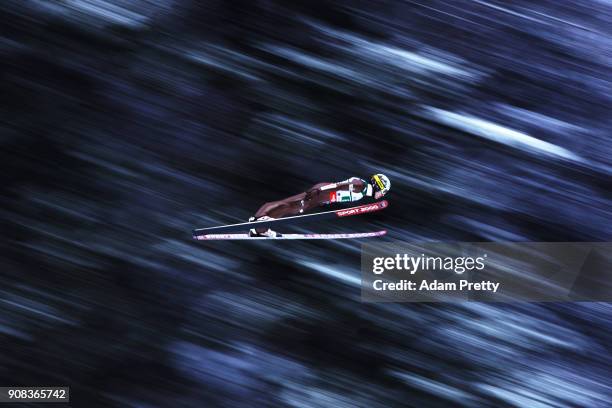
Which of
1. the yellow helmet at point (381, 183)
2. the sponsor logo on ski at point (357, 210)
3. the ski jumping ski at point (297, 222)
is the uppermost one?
the yellow helmet at point (381, 183)

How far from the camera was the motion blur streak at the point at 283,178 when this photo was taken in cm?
642

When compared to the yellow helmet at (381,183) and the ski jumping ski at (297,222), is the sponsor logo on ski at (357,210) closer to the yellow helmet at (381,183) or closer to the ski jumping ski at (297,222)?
the ski jumping ski at (297,222)

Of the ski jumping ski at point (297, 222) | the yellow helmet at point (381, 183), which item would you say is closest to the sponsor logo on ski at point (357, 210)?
the ski jumping ski at point (297, 222)

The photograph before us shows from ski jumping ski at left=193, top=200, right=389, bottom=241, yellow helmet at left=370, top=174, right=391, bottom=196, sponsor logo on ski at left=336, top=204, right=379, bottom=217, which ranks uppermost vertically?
yellow helmet at left=370, top=174, right=391, bottom=196

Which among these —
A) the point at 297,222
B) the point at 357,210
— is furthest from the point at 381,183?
the point at 297,222

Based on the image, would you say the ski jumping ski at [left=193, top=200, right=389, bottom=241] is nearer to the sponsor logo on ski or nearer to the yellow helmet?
the sponsor logo on ski

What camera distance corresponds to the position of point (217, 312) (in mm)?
6465

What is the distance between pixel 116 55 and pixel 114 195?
1088mm

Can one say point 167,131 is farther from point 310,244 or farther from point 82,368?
point 82,368

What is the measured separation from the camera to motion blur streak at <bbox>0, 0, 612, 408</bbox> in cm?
642

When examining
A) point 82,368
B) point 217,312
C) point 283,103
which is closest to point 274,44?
point 283,103

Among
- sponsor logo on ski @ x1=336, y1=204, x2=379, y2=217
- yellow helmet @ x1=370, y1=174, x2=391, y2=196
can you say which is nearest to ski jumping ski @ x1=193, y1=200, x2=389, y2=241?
sponsor logo on ski @ x1=336, y1=204, x2=379, y2=217

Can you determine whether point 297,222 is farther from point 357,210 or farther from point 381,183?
point 381,183

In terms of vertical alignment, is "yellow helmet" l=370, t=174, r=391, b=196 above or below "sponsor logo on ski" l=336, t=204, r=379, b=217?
above
